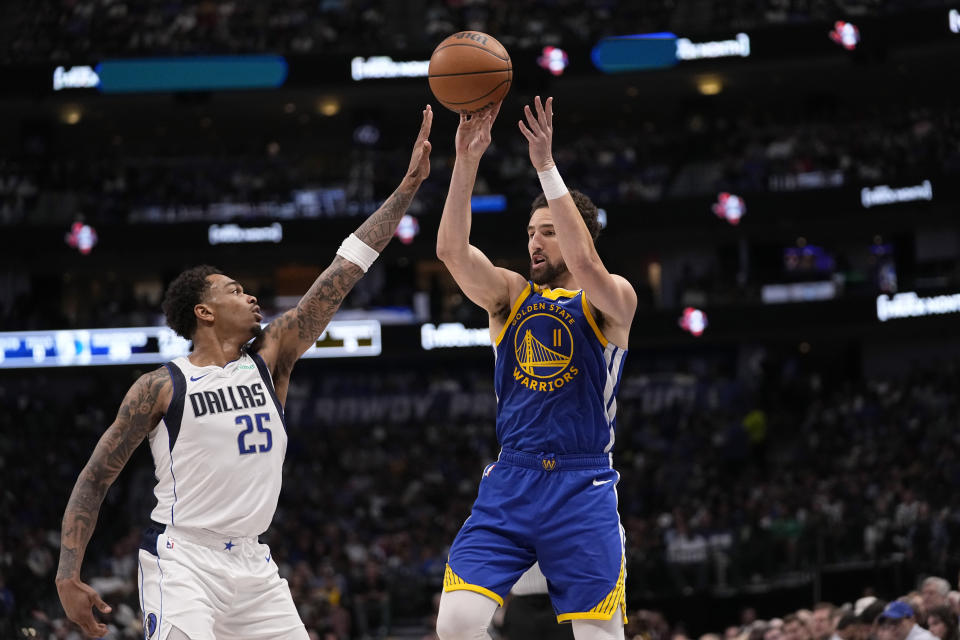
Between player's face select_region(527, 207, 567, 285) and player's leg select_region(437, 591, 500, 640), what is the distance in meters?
1.58

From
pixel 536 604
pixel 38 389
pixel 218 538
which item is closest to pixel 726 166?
pixel 38 389

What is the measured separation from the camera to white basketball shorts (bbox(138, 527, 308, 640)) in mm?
5129

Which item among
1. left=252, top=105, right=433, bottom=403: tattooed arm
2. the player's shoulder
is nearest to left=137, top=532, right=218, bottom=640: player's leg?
the player's shoulder

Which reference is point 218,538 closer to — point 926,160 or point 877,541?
point 877,541

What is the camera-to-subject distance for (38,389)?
3088cm

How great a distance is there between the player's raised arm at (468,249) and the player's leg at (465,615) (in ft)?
4.46

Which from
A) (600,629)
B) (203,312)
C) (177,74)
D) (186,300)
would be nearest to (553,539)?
(600,629)

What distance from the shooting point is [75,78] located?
29.3 m

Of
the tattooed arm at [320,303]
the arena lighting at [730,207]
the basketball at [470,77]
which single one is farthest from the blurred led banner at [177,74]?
the tattooed arm at [320,303]

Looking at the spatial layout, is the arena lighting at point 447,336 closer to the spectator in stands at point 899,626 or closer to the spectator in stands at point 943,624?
the spectator in stands at point 943,624

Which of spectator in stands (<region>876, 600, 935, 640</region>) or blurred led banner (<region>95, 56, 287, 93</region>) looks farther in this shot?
blurred led banner (<region>95, 56, 287, 93</region>)

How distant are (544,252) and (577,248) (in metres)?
0.49

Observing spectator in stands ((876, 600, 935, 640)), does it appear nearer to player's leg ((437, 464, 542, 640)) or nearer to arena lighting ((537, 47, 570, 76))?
player's leg ((437, 464, 542, 640))

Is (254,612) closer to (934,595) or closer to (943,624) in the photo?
(943,624)
